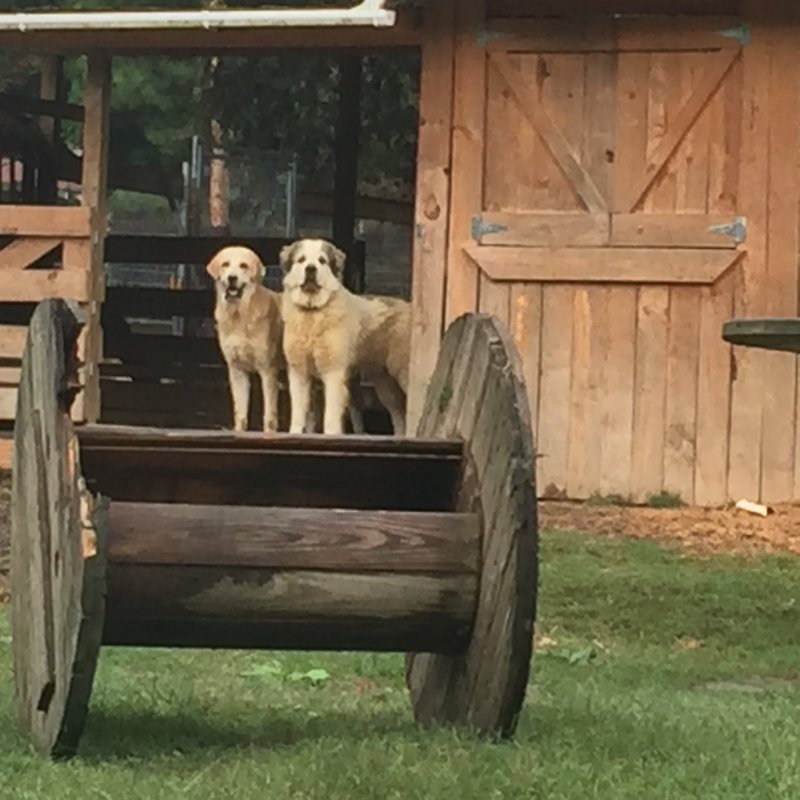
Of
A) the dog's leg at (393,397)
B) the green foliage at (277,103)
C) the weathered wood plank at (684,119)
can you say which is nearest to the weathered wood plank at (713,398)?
the weathered wood plank at (684,119)

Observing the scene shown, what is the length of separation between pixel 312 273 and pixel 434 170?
1.21 metres

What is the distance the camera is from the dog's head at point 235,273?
11.2 metres

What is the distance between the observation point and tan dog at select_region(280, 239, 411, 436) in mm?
10742

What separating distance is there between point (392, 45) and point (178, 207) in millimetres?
6303

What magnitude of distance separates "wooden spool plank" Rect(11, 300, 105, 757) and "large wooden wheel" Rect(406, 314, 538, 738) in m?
0.83

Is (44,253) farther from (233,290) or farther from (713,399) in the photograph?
(713,399)

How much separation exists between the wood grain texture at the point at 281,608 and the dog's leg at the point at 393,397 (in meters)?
7.90

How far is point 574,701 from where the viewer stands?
4.35 metres

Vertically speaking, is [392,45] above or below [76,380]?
above

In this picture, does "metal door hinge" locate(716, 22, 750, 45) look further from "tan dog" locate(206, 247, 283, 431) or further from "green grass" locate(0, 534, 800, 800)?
"green grass" locate(0, 534, 800, 800)

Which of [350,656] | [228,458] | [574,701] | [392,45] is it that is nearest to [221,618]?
[228,458]

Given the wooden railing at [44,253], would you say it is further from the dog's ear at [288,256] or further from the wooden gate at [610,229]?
the wooden gate at [610,229]

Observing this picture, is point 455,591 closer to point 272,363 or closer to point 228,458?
point 228,458

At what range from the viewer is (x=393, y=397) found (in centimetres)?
1162
